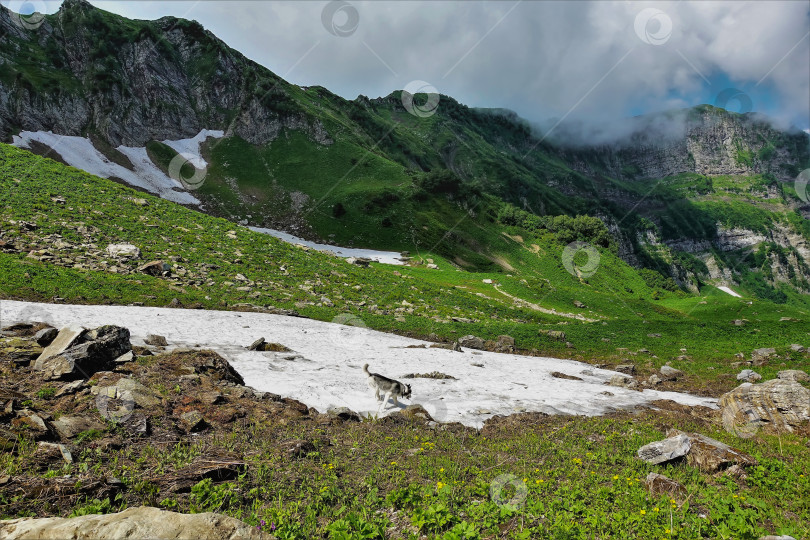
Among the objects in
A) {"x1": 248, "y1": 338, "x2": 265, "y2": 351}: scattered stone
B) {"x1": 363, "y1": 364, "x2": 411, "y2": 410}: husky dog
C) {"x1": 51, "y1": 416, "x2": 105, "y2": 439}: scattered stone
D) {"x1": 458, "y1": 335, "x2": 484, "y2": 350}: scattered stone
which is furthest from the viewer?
{"x1": 458, "y1": 335, "x2": 484, "y2": 350}: scattered stone

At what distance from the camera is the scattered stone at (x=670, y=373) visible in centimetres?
2078

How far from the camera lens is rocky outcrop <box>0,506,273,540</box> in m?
3.93

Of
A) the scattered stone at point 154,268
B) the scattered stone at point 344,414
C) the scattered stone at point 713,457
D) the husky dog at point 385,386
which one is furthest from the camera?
the scattered stone at point 154,268

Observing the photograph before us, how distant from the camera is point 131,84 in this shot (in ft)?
331

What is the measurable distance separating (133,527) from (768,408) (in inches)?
646

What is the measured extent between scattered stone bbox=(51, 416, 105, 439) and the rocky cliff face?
97.5 meters

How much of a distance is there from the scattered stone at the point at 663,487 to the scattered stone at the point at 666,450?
3.85ft

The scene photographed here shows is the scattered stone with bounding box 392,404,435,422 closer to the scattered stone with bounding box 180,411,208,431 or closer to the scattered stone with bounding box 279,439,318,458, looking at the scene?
the scattered stone with bounding box 279,439,318,458

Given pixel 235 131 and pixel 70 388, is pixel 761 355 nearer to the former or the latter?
pixel 70 388

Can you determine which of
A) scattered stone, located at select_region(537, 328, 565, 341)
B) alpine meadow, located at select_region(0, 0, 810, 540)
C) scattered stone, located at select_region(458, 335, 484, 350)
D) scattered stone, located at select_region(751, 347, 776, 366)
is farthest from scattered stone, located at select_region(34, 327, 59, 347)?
scattered stone, located at select_region(751, 347, 776, 366)

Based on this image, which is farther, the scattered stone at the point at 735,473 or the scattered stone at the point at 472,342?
the scattered stone at the point at 472,342

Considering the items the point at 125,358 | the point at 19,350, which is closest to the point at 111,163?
the point at 19,350

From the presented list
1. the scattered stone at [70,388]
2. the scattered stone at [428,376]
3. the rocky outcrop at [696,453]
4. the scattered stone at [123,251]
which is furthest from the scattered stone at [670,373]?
the scattered stone at [123,251]

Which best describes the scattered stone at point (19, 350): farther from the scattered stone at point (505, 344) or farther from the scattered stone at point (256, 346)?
the scattered stone at point (505, 344)
